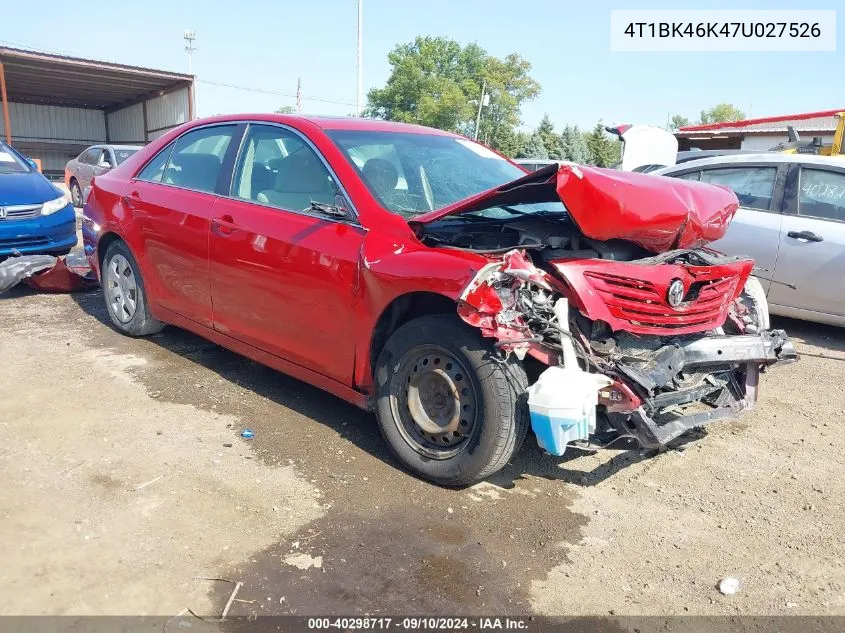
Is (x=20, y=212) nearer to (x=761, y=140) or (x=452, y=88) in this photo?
(x=761, y=140)

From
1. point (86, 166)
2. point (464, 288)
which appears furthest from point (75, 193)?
point (464, 288)

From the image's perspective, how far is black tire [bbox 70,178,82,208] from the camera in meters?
16.7

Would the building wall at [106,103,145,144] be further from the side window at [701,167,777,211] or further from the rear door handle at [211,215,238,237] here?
the rear door handle at [211,215,238,237]

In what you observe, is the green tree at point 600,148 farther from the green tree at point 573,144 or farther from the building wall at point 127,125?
the building wall at point 127,125

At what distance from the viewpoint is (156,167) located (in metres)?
4.99

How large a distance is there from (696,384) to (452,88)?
62537mm

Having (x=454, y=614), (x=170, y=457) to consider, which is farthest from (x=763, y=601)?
(x=170, y=457)

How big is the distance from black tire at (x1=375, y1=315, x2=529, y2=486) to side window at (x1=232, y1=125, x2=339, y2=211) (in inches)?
39.5

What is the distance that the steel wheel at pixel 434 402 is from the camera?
122 inches

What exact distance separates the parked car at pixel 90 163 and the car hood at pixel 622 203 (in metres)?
13.1

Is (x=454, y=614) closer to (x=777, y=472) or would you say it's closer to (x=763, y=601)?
(x=763, y=601)

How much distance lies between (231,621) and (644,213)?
232 centimetres

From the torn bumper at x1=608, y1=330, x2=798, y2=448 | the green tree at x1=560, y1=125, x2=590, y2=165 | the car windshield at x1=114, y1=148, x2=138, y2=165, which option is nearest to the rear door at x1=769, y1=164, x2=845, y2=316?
the torn bumper at x1=608, y1=330, x2=798, y2=448

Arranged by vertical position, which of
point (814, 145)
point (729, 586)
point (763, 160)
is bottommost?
point (729, 586)
